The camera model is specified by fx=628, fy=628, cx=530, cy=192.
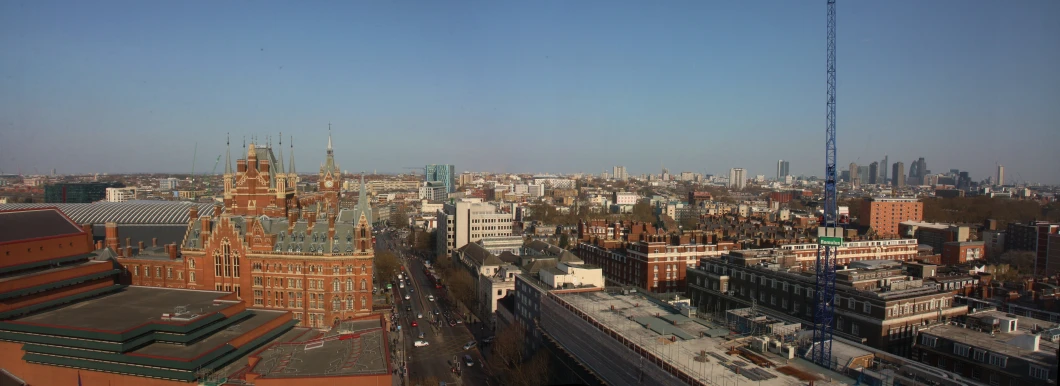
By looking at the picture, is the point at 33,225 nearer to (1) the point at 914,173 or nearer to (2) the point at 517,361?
(2) the point at 517,361

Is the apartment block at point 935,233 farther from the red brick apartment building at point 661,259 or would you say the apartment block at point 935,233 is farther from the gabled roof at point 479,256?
the gabled roof at point 479,256

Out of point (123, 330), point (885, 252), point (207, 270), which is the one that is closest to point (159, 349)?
point (123, 330)

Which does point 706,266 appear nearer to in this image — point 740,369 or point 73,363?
point 740,369

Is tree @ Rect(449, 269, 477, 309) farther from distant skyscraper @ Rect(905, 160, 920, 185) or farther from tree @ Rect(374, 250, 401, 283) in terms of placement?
distant skyscraper @ Rect(905, 160, 920, 185)

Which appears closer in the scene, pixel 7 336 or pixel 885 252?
pixel 7 336

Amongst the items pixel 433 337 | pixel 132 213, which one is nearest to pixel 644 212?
pixel 433 337

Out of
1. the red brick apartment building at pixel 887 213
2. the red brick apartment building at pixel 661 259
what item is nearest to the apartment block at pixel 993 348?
the red brick apartment building at pixel 661 259
